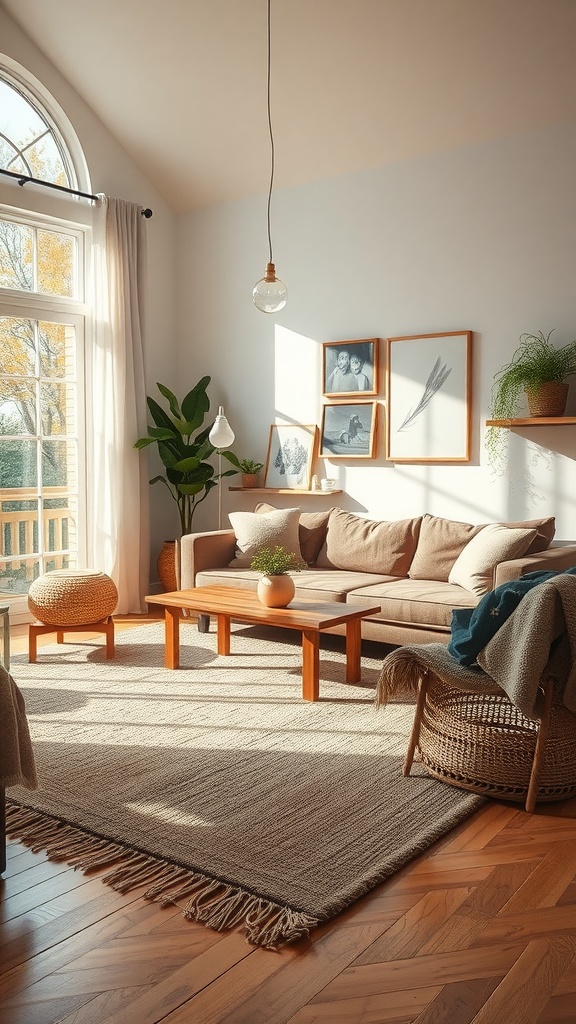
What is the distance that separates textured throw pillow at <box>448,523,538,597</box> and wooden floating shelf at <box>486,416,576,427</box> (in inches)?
24.6

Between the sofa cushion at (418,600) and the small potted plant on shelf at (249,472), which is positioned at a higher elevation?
the small potted plant on shelf at (249,472)

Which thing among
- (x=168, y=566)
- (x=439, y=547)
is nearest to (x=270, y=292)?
(x=439, y=547)

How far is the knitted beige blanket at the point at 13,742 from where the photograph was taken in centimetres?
236

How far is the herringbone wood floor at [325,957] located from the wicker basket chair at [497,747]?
0.40 meters

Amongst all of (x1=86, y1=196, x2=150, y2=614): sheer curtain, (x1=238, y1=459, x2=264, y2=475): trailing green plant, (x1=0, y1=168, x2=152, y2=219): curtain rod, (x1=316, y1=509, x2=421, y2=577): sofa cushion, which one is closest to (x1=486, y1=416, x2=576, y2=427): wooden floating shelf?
(x1=316, y1=509, x2=421, y2=577): sofa cushion

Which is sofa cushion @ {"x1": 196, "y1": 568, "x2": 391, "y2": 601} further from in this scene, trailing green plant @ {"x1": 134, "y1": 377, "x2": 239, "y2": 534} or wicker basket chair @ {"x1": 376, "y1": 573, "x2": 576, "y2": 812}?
wicker basket chair @ {"x1": 376, "y1": 573, "x2": 576, "y2": 812}

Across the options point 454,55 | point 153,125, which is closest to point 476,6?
point 454,55

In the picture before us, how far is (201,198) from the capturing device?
6.64m

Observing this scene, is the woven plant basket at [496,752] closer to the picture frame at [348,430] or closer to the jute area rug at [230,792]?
the jute area rug at [230,792]

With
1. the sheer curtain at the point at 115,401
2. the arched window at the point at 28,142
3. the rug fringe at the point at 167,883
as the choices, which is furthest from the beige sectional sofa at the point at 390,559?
the arched window at the point at 28,142

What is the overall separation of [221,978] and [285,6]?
4847mm

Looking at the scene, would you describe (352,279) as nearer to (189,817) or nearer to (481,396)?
(481,396)

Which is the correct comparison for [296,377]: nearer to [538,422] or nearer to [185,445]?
[185,445]

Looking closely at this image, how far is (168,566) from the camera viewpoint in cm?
648
